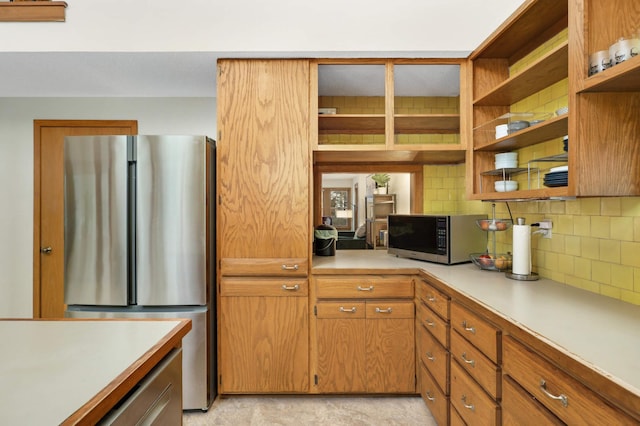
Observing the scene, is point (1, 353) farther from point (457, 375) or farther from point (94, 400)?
point (457, 375)

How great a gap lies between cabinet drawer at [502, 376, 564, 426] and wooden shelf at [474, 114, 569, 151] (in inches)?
42.5

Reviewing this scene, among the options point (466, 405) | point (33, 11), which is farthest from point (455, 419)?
point (33, 11)

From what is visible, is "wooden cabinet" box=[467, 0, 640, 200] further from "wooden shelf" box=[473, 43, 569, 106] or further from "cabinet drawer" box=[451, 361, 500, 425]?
"cabinet drawer" box=[451, 361, 500, 425]

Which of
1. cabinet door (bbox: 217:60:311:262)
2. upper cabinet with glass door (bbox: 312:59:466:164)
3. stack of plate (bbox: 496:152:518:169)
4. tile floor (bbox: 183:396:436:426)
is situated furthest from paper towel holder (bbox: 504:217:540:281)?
cabinet door (bbox: 217:60:311:262)

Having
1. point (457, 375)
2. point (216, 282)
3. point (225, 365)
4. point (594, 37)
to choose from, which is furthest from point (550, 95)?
point (225, 365)

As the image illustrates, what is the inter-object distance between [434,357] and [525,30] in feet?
6.01

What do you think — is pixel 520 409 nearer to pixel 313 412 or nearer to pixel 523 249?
pixel 523 249

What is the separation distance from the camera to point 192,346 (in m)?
2.22

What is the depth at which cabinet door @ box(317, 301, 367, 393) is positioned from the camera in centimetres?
228

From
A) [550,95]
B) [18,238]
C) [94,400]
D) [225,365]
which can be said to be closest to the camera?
[94,400]

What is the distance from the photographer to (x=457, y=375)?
170 centimetres

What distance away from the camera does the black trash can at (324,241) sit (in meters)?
2.75

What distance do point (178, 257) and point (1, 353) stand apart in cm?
128

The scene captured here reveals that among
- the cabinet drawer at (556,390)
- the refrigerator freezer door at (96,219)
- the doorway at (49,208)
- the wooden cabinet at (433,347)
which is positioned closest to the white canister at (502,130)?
the wooden cabinet at (433,347)
